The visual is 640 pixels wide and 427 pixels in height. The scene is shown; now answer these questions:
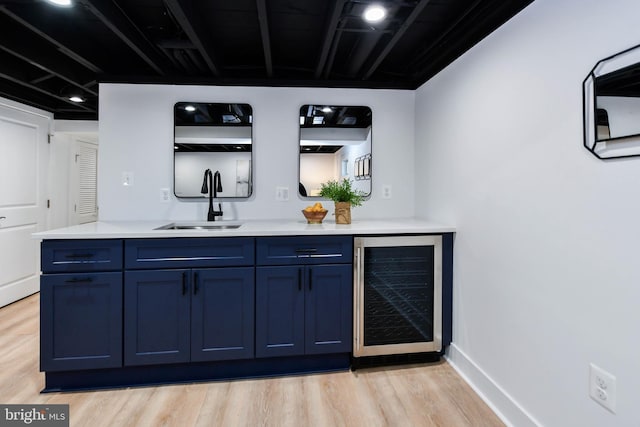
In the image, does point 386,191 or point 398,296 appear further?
point 386,191

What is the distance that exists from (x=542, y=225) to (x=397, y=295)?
101 cm

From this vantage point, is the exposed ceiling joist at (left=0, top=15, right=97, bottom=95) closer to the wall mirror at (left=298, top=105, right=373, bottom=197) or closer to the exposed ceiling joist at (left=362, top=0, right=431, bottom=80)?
the wall mirror at (left=298, top=105, right=373, bottom=197)

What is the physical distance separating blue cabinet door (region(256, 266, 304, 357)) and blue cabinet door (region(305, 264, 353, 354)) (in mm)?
52

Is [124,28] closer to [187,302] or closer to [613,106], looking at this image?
[187,302]

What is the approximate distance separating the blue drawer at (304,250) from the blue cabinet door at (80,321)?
2.79 feet

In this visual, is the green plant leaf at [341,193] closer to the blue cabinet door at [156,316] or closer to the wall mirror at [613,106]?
the blue cabinet door at [156,316]

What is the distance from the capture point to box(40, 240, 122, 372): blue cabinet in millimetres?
1927

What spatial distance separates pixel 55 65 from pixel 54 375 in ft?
7.54

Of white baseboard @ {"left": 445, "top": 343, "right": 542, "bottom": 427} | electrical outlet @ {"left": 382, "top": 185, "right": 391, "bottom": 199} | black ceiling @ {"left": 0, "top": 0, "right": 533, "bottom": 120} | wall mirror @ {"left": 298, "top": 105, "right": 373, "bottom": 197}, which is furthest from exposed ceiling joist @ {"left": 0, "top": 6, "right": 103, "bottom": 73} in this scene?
white baseboard @ {"left": 445, "top": 343, "right": 542, "bottom": 427}

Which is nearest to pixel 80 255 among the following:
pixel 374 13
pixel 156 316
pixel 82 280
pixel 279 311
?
pixel 82 280

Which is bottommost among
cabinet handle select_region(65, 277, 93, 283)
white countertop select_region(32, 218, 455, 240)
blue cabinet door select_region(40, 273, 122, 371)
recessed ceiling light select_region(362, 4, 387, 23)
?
blue cabinet door select_region(40, 273, 122, 371)

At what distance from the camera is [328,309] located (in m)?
2.17

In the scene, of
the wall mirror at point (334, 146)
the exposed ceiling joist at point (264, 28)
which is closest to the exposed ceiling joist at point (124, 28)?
the exposed ceiling joist at point (264, 28)

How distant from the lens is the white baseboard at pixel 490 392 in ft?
5.42
